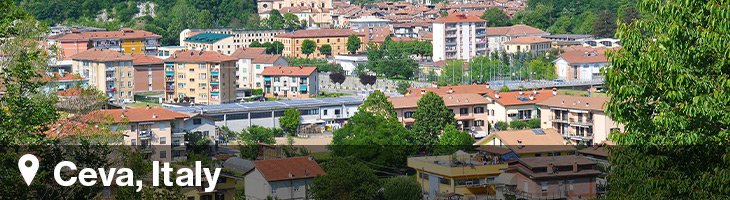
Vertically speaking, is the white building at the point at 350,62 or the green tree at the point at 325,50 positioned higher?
the green tree at the point at 325,50

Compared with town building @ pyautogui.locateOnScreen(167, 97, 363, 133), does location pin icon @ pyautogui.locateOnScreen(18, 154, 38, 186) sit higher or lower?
higher

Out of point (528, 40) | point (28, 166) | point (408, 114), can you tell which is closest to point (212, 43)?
point (528, 40)

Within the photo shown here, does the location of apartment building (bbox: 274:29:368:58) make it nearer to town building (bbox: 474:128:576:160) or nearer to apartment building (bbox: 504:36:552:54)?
apartment building (bbox: 504:36:552:54)

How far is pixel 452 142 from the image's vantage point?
33.4 ft

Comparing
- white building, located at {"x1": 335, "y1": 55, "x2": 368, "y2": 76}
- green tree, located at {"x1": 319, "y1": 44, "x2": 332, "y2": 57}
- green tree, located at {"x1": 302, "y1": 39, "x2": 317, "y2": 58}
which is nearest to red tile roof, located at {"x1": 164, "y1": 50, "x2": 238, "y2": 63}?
white building, located at {"x1": 335, "y1": 55, "x2": 368, "y2": 76}

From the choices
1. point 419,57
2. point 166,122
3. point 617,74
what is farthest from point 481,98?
point 617,74

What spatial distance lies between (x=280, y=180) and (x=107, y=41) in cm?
1247

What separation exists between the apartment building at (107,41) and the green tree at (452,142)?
8940mm

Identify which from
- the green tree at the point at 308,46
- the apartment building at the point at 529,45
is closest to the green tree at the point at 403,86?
the apartment building at the point at 529,45

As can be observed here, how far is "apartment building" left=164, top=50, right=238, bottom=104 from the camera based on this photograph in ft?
50.6

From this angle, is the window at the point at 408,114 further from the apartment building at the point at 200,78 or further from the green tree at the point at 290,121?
the apartment building at the point at 200,78

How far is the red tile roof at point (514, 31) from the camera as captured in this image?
22.7 meters

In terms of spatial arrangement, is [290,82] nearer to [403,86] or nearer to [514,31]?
[403,86]

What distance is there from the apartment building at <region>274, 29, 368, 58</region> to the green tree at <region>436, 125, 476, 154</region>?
11788mm
